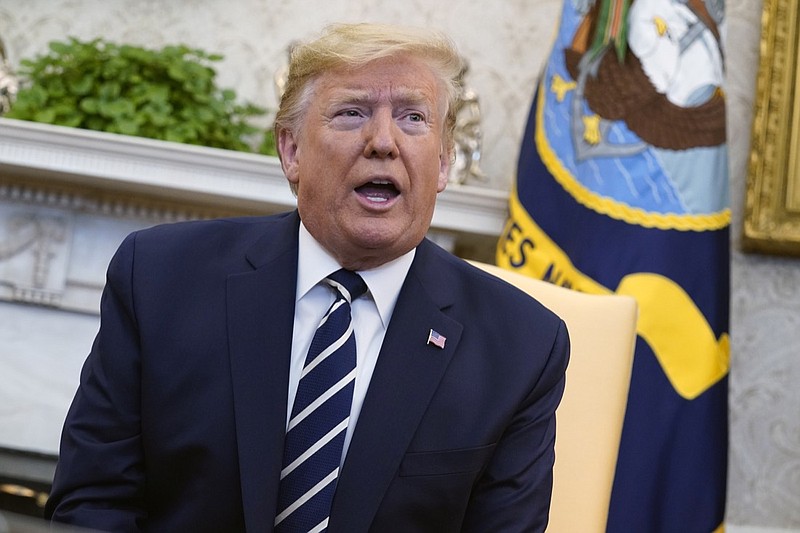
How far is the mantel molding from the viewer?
3037 millimetres

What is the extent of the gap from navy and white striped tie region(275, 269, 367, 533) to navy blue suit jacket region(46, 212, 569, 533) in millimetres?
26

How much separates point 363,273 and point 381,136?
23cm

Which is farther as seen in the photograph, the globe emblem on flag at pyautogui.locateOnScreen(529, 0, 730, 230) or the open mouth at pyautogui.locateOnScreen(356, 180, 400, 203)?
the globe emblem on flag at pyautogui.locateOnScreen(529, 0, 730, 230)

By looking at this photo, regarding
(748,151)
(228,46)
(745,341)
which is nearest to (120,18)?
(228,46)

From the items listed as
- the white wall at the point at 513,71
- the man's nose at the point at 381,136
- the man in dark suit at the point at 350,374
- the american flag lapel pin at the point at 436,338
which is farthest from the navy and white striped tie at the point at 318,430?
the white wall at the point at 513,71

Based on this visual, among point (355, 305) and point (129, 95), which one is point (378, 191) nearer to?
point (355, 305)

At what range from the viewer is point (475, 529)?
1535 mm

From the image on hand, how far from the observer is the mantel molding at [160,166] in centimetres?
304

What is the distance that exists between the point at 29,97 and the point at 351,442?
218cm

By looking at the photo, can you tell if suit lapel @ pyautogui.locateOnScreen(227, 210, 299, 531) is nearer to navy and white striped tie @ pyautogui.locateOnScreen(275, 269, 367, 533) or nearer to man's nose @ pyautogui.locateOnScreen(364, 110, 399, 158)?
navy and white striped tie @ pyautogui.locateOnScreen(275, 269, 367, 533)

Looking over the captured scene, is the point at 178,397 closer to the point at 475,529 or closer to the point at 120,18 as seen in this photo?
the point at 475,529

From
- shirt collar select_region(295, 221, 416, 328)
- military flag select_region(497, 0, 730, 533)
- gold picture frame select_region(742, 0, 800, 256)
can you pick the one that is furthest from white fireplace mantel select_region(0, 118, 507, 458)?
shirt collar select_region(295, 221, 416, 328)

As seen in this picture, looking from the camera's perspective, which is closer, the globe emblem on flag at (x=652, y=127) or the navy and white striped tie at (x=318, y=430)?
the navy and white striped tie at (x=318, y=430)

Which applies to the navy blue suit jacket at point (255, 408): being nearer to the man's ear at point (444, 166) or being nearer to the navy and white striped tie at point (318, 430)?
the navy and white striped tie at point (318, 430)
